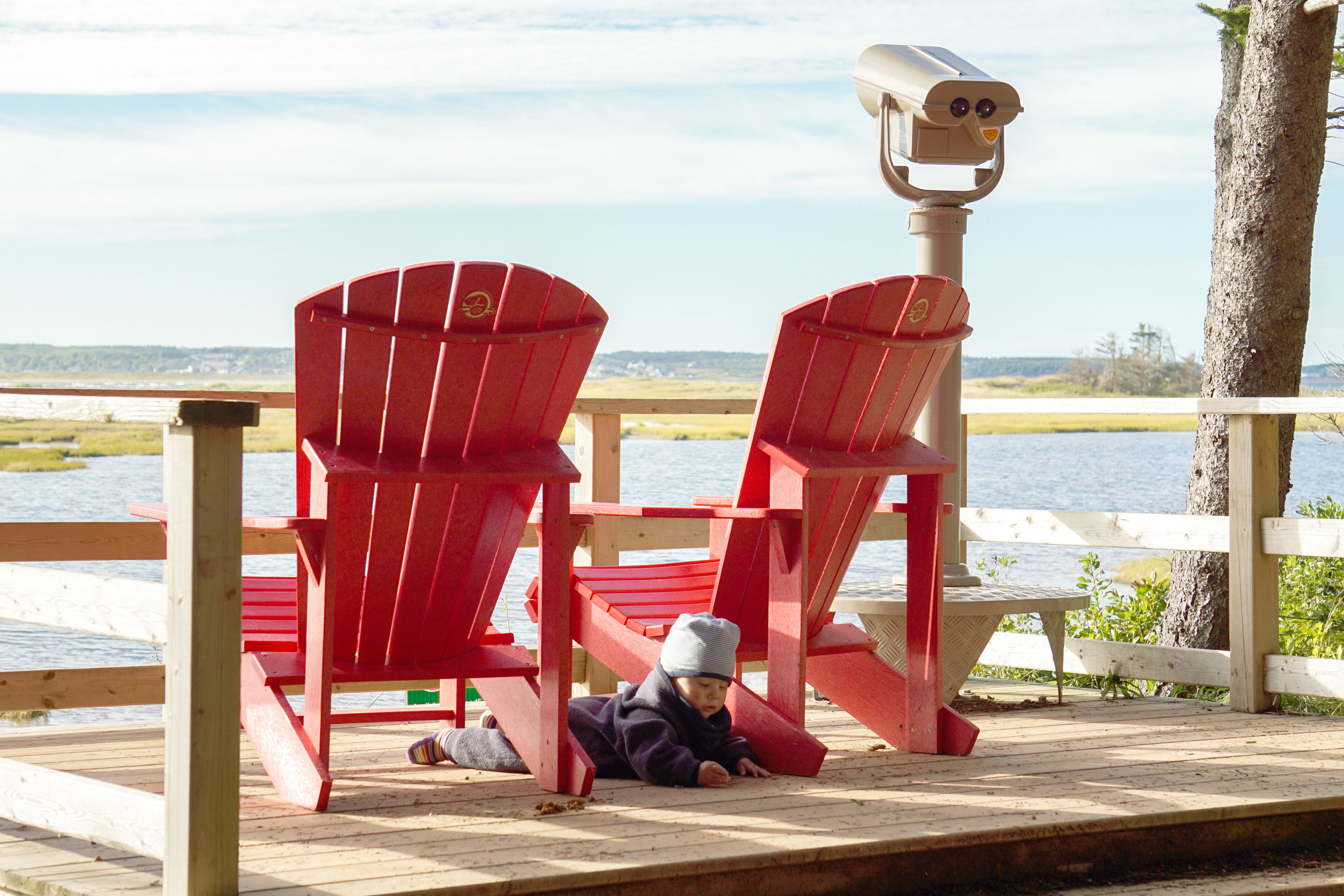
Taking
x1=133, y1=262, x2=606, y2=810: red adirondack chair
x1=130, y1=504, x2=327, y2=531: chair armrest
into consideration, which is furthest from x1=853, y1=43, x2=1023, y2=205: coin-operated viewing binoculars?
x1=130, y1=504, x2=327, y2=531: chair armrest

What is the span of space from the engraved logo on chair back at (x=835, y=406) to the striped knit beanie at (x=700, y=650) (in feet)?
0.77

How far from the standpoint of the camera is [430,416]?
2.49 m

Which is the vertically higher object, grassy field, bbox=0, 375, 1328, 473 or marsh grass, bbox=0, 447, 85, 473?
grassy field, bbox=0, 375, 1328, 473

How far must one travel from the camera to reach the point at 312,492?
2488mm

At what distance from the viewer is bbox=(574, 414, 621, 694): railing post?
384cm

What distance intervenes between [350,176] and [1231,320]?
47.9m

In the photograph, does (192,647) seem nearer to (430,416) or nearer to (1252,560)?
(430,416)

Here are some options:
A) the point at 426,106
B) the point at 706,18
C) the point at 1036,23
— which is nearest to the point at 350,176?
the point at 426,106

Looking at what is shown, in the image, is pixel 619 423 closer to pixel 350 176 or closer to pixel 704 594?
pixel 704 594

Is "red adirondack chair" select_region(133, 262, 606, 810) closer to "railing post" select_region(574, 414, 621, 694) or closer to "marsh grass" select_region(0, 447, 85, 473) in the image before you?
"railing post" select_region(574, 414, 621, 694)

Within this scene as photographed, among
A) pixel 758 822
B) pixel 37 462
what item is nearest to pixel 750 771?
pixel 758 822

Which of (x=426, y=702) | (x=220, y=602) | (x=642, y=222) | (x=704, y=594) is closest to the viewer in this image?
(x=220, y=602)

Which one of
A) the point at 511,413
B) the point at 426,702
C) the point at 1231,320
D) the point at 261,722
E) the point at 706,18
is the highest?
the point at 706,18

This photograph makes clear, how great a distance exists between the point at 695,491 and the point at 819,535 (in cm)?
1955
